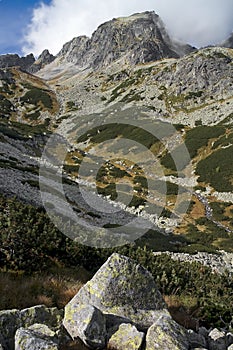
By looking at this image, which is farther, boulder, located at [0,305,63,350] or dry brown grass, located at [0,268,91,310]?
dry brown grass, located at [0,268,91,310]

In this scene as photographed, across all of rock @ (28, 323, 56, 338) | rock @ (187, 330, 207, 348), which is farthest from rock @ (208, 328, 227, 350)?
rock @ (28, 323, 56, 338)

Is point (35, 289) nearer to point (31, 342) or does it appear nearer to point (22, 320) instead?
point (22, 320)

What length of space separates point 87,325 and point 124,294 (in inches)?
56.0

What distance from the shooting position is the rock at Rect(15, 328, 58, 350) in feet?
15.7

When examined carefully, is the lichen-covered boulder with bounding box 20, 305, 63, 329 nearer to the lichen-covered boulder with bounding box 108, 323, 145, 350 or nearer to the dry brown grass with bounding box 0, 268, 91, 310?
the lichen-covered boulder with bounding box 108, 323, 145, 350

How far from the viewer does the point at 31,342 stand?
4820mm

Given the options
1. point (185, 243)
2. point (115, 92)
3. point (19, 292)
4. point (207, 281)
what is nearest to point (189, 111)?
point (115, 92)

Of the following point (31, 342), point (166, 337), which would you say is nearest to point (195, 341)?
point (166, 337)

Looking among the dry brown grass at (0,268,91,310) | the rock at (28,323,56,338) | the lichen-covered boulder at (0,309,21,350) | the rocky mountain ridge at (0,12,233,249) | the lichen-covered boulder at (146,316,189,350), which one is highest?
the rocky mountain ridge at (0,12,233,249)

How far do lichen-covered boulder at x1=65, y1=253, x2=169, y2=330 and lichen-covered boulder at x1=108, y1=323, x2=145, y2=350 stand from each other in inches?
24.9

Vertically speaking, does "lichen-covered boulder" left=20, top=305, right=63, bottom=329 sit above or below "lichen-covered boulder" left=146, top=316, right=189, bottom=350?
below

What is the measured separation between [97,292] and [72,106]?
13074cm

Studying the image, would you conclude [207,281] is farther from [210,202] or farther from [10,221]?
[210,202]

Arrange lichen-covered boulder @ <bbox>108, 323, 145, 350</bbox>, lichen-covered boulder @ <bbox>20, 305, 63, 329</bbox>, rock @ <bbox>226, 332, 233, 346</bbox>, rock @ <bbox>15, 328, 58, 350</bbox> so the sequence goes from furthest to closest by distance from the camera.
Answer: rock @ <bbox>226, 332, 233, 346</bbox>, lichen-covered boulder @ <bbox>20, 305, 63, 329</bbox>, lichen-covered boulder @ <bbox>108, 323, 145, 350</bbox>, rock @ <bbox>15, 328, 58, 350</bbox>
